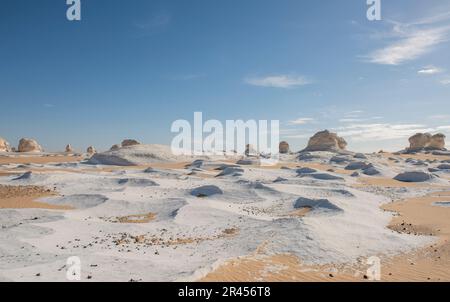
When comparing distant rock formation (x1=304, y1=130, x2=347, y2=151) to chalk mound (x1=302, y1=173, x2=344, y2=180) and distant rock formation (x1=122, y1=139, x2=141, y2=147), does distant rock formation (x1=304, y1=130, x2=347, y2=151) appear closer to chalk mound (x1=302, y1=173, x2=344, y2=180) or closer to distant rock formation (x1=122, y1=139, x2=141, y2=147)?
distant rock formation (x1=122, y1=139, x2=141, y2=147)

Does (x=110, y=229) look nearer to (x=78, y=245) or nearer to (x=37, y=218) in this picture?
(x=78, y=245)

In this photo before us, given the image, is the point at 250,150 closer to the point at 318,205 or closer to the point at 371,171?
the point at 371,171

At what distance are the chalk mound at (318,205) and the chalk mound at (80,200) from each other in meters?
9.31

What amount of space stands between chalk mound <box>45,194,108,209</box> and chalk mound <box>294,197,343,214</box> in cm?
931

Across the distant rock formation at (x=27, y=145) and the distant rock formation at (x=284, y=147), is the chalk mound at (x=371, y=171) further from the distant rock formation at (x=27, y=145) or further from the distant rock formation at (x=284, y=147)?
the distant rock formation at (x=27, y=145)

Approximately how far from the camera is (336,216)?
47.1 feet

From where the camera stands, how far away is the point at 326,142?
74.6 meters

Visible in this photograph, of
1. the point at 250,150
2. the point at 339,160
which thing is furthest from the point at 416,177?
the point at 250,150

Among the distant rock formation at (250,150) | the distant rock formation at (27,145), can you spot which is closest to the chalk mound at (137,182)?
the distant rock formation at (27,145)

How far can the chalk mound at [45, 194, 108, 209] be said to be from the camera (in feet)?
55.3

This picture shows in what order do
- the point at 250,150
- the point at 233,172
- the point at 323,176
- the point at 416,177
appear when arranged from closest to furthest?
1. the point at 233,172
2. the point at 323,176
3. the point at 416,177
4. the point at 250,150

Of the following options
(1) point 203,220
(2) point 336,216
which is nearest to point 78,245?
(1) point 203,220

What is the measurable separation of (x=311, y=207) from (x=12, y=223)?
39.8 feet

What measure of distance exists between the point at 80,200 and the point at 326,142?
63592 mm
